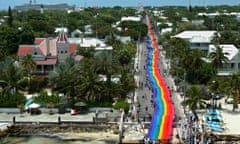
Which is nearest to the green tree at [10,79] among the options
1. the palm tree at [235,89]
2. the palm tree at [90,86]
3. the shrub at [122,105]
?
the palm tree at [90,86]

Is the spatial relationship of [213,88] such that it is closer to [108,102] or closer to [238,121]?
[238,121]

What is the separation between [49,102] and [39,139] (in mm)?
7174

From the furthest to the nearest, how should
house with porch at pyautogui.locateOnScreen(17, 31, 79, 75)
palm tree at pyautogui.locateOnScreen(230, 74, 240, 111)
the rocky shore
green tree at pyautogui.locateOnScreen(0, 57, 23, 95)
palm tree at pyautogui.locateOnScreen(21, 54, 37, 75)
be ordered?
house with porch at pyautogui.locateOnScreen(17, 31, 79, 75), palm tree at pyautogui.locateOnScreen(21, 54, 37, 75), green tree at pyautogui.locateOnScreen(0, 57, 23, 95), palm tree at pyautogui.locateOnScreen(230, 74, 240, 111), the rocky shore

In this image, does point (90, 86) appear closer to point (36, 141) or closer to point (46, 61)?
point (36, 141)

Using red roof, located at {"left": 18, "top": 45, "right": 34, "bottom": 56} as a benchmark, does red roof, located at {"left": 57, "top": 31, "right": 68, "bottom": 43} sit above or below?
above

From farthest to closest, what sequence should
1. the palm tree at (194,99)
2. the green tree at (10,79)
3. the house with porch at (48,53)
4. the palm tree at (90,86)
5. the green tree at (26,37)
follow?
the green tree at (26,37) → the house with porch at (48,53) → the green tree at (10,79) → the palm tree at (90,86) → the palm tree at (194,99)

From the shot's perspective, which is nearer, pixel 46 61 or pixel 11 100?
pixel 11 100

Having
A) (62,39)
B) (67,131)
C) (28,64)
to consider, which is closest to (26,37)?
(62,39)

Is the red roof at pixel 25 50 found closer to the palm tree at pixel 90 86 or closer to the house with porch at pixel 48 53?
the house with porch at pixel 48 53

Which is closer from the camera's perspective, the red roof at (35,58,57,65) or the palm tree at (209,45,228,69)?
the red roof at (35,58,57,65)

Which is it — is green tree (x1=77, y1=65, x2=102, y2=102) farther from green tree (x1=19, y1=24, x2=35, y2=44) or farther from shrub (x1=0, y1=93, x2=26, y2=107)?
green tree (x1=19, y1=24, x2=35, y2=44)

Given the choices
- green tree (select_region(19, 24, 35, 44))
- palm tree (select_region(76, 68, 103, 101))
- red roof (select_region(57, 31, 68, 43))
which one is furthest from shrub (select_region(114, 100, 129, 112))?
green tree (select_region(19, 24, 35, 44))

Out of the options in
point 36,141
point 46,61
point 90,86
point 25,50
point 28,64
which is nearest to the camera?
point 36,141

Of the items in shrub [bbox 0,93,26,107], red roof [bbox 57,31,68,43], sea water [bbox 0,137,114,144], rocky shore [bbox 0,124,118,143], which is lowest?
sea water [bbox 0,137,114,144]
